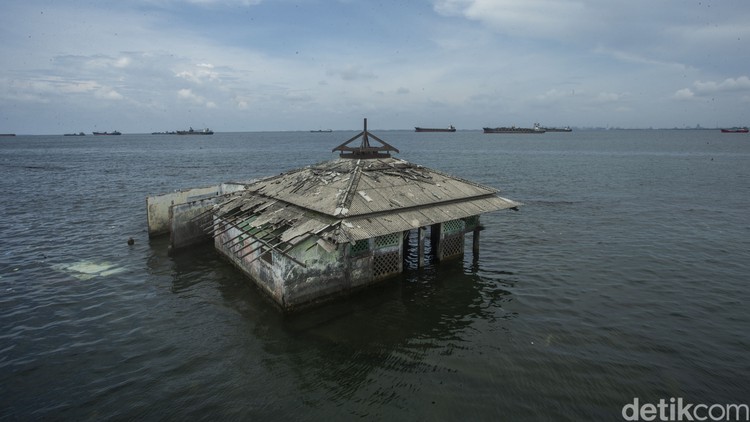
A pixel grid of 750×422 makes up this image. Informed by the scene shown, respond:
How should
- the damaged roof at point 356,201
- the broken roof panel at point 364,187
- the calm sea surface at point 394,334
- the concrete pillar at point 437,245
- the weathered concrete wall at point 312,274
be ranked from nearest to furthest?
the calm sea surface at point 394,334, the weathered concrete wall at point 312,274, the damaged roof at point 356,201, the broken roof panel at point 364,187, the concrete pillar at point 437,245

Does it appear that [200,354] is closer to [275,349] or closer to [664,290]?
[275,349]

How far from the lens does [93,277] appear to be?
72.2 feet

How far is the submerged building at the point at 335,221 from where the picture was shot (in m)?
17.0

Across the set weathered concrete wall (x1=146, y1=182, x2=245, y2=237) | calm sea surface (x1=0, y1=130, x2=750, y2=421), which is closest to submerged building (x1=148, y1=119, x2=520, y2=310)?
weathered concrete wall (x1=146, y1=182, x2=245, y2=237)

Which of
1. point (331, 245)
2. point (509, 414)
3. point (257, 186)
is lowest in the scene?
point (509, 414)

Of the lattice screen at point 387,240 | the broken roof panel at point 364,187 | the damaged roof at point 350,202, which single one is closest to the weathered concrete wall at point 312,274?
the damaged roof at point 350,202

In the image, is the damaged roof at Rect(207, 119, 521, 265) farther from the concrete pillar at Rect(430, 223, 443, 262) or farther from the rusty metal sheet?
the concrete pillar at Rect(430, 223, 443, 262)

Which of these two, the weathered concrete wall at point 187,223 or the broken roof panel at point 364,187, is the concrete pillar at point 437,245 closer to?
the broken roof panel at point 364,187

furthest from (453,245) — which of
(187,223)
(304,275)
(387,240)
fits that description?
(187,223)

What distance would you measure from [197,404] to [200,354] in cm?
294

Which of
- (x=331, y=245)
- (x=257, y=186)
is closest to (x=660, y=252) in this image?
(x=331, y=245)

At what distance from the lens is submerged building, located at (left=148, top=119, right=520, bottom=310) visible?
55.8 ft

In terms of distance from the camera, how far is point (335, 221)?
1748cm

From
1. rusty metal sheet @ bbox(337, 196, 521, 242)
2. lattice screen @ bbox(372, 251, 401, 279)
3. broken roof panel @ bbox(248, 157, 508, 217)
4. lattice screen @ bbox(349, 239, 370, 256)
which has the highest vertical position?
broken roof panel @ bbox(248, 157, 508, 217)
